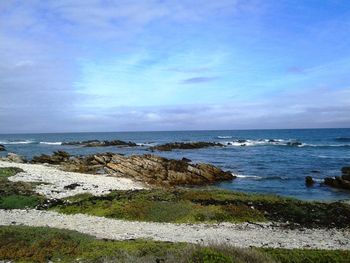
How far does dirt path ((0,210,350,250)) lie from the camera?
643 inches

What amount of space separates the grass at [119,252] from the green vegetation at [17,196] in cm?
721

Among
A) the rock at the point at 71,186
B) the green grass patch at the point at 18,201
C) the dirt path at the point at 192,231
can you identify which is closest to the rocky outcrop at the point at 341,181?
the dirt path at the point at 192,231

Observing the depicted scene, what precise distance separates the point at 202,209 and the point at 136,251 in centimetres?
945

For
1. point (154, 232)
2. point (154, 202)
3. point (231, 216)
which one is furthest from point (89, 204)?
point (231, 216)

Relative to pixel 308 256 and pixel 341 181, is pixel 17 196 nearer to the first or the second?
pixel 308 256

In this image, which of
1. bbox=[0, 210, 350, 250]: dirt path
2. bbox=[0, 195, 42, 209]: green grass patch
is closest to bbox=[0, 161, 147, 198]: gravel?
bbox=[0, 195, 42, 209]: green grass patch

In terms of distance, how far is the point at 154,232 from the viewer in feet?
58.2

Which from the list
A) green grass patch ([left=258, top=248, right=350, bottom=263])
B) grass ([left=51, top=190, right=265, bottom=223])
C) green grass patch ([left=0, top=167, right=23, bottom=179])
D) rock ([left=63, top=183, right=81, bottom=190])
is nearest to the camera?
green grass patch ([left=258, top=248, right=350, bottom=263])

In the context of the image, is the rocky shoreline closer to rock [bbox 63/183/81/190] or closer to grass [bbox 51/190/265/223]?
grass [bbox 51/190/265/223]

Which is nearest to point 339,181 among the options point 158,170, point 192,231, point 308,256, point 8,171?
point 158,170

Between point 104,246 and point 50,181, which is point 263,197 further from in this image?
point 50,181

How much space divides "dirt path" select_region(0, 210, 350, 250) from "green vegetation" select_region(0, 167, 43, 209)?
1.59 metres

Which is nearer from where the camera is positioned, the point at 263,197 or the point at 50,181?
the point at 263,197

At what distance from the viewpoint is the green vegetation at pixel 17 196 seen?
73.7 feet
